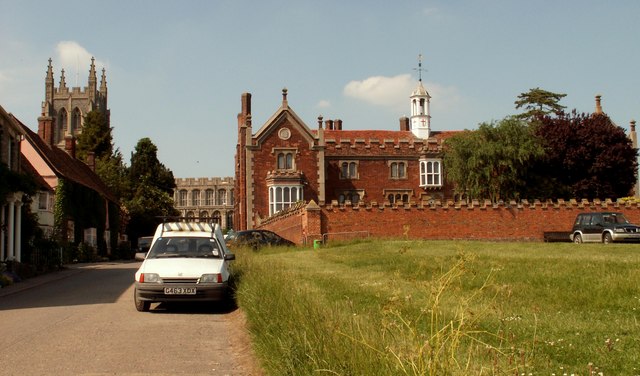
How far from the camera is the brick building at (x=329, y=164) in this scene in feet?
193

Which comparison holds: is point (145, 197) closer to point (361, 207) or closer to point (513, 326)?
point (361, 207)

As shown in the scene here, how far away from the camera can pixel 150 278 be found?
1380 centimetres

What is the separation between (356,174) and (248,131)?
10712mm

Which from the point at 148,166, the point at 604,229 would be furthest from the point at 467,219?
the point at 148,166

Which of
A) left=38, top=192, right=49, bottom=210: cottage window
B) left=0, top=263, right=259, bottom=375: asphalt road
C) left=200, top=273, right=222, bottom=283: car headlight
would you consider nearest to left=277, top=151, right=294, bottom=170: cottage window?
left=38, top=192, right=49, bottom=210: cottage window

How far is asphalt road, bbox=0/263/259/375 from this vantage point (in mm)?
8430

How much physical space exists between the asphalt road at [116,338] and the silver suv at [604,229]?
75.0ft

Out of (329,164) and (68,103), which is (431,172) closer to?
(329,164)

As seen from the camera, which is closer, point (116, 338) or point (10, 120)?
point (116, 338)

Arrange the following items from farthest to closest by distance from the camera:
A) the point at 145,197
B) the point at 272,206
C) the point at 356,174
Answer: the point at 145,197
the point at 356,174
the point at 272,206

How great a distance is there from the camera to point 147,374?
26.2ft

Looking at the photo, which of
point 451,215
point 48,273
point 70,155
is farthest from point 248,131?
point 48,273

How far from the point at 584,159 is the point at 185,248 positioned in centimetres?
4439

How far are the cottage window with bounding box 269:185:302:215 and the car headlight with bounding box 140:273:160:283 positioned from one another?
44.5m
